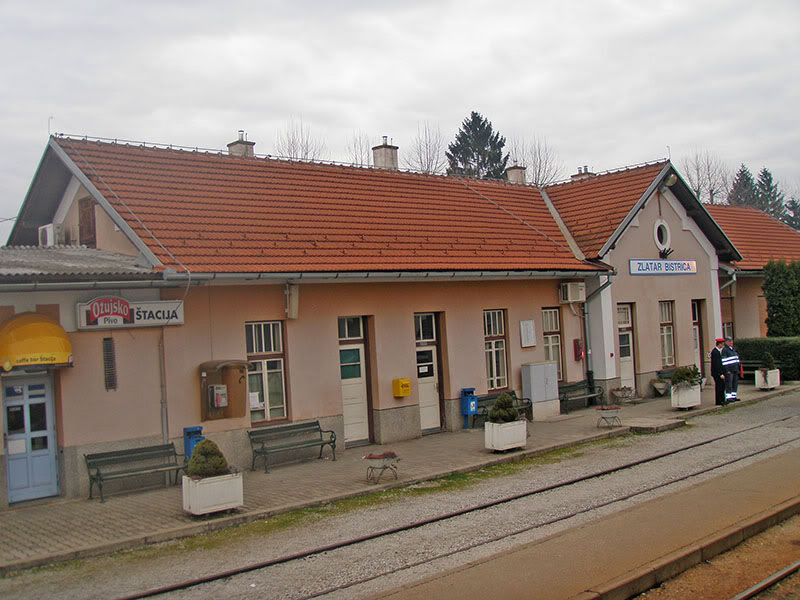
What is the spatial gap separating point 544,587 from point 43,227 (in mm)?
13354

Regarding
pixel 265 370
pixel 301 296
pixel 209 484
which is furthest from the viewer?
pixel 301 296

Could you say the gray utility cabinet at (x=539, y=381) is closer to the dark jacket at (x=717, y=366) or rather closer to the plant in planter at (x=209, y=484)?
the dark jacket at (x=717, y=366)

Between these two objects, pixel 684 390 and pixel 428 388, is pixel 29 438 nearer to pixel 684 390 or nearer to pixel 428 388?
pixel 428 388

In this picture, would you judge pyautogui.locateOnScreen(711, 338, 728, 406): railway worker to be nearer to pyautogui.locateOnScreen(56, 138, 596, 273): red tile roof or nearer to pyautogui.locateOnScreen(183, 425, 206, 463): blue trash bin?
pyautogui.locateOnScreen(56, 138, 596, 273): red tile roof

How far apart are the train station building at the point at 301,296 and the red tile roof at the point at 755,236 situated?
6018 millimetres

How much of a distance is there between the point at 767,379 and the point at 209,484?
16877 millimetres

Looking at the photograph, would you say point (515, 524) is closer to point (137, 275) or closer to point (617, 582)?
point (617, 582)

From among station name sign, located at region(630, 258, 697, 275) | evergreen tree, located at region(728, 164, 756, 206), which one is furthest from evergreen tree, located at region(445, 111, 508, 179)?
station name sign, located at region(630, 258, 697, 275)

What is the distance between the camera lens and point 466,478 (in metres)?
12.6

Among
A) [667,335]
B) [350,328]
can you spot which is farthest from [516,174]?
[350,328]

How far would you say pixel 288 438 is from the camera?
45.6 ft

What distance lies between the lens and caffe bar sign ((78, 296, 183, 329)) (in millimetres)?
11773

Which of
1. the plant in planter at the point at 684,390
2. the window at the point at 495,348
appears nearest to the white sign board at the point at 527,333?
the window at the point at 495,348

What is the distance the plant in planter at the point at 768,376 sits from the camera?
21641 millimetres
